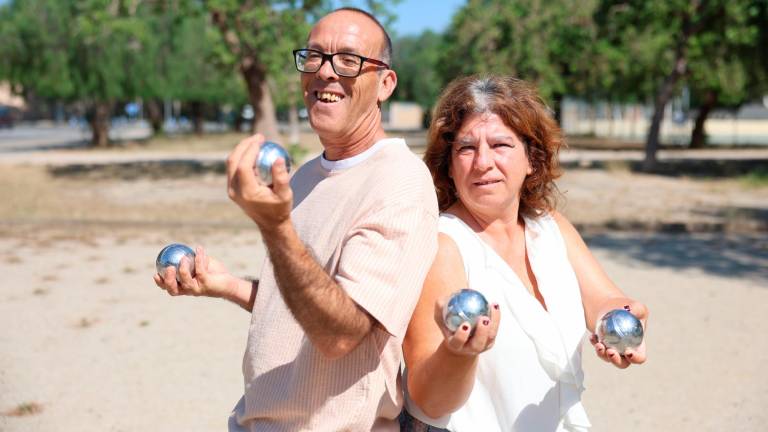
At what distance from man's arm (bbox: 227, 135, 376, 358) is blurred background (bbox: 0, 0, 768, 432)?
987mm

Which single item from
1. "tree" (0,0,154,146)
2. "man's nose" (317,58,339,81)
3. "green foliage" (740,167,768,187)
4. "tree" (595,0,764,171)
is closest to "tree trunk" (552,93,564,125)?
"man's nose" (317,58,339,81)

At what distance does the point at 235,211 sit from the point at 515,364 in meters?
12.4

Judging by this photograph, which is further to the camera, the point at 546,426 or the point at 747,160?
the point at 747,160

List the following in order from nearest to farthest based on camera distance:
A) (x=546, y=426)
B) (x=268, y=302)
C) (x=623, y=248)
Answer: (x=268, y=302), (x=546, y=426), (x=623, y=248)

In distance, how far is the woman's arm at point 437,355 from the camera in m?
2.00

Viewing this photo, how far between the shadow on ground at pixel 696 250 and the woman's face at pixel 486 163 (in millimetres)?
7395

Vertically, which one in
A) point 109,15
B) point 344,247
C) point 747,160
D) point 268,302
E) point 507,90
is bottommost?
point 747,160

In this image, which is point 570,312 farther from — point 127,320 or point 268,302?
point 127,320

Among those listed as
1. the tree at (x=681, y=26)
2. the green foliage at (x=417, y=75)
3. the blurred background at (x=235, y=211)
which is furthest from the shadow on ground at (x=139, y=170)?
the green foliage at (x=417, y=75)

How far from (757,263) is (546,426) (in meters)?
8.27

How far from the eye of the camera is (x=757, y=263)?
9719 mm

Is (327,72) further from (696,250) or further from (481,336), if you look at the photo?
(696,250)

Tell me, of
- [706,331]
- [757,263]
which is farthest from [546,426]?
[757,263]

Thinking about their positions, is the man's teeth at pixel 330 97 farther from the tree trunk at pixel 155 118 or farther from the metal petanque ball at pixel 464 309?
the tree trunk at pixel 155 118
